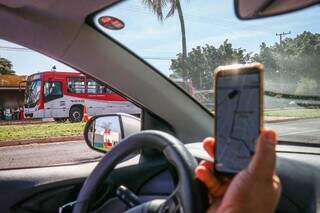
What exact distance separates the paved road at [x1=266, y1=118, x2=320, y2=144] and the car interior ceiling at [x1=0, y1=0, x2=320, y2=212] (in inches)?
16.6

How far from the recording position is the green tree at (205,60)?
2.31 m

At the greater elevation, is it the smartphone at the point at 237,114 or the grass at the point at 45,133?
the smartphone at the point at 237,114

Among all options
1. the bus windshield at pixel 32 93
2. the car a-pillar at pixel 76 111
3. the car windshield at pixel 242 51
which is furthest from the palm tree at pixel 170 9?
the bus windshield at pixel 32 93

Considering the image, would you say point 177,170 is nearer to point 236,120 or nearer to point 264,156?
point 236,120

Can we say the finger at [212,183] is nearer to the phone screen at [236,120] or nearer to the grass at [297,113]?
the phone screen at [236,120]

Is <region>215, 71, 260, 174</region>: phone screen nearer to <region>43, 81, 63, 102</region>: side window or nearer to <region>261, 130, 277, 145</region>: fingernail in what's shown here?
<region>261, 130, 277, 145</region>: fingernail

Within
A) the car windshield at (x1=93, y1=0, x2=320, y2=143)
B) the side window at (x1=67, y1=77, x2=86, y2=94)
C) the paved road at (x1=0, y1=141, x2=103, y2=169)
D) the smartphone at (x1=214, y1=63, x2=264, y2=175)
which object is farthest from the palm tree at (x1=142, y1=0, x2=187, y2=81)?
the side window at (x1=67, y1=77, x2=86, y2=94)

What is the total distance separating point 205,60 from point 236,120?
1465 millimetres

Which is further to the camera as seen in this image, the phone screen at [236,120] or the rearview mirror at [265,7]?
the rearview mirror at [265,7]

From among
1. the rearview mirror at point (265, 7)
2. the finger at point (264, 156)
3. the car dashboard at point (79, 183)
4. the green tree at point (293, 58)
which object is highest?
the rearview mirror at point (265, 7)

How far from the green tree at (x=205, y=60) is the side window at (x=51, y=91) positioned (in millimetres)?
14317

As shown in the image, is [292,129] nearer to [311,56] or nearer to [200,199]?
[311,56]

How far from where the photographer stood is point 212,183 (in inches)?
46.5

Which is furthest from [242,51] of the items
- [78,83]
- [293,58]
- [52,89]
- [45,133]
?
[52,89]
